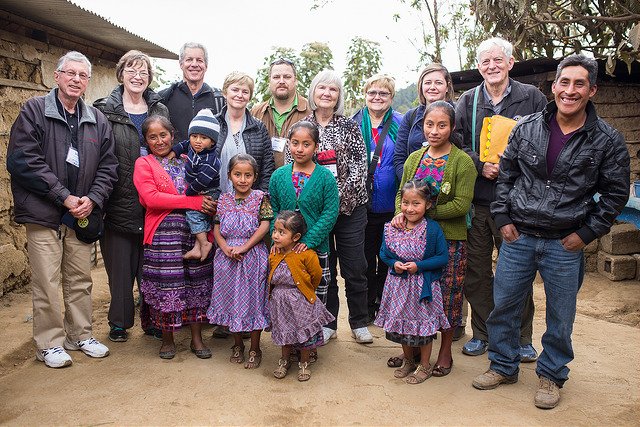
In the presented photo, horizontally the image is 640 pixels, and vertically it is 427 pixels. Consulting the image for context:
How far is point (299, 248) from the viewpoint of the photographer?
12.1ft

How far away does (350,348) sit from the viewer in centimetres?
432

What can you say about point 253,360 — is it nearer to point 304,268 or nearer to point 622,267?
point 304,268

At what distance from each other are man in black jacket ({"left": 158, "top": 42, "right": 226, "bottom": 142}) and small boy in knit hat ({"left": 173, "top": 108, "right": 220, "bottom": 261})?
0.52 metres

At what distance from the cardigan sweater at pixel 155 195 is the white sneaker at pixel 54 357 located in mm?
966

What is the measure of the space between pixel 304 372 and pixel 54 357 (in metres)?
1.75

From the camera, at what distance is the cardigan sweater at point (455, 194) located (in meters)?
3.65

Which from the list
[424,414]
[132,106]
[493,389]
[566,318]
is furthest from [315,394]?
[132,106]

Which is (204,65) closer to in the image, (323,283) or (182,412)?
(323,283)

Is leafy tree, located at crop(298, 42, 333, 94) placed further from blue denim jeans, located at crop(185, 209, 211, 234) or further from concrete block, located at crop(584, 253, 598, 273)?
blue denim jeans, located at crop(185, 209, 211, 234)

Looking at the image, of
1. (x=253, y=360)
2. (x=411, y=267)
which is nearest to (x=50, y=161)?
(x=253, y=360)

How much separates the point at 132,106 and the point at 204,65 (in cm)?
65

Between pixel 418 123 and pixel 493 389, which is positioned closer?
pixel 493 389

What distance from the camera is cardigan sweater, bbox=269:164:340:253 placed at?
12.4 ft

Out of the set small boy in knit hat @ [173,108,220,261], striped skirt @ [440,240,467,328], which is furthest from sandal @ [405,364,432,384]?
small boy in knit hat @ [173,108,220,261]
